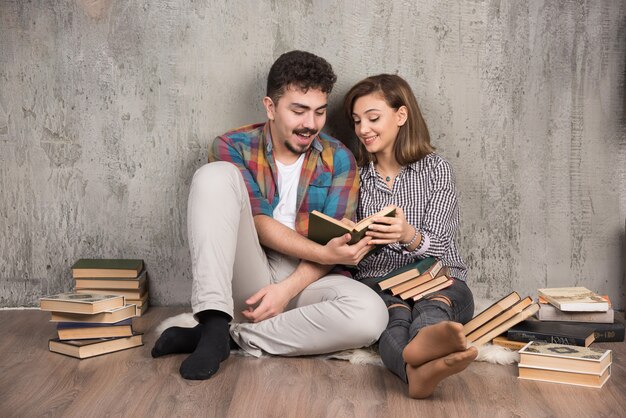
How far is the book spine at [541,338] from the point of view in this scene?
8.48 ft

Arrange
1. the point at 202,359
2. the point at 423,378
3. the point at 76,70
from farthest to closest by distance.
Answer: the point at 76,70
the point at 202,359
the point at 423,378

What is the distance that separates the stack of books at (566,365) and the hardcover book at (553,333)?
0.46 ft

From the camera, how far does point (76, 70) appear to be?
10.9ft

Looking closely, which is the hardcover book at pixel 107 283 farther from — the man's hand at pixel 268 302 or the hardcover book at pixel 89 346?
the man's hand at pixel 268 302

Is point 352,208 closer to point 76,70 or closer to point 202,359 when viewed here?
point 202,359

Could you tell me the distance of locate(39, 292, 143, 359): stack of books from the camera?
8.60ft

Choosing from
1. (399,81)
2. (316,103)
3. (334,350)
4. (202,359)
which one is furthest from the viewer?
(399,81)

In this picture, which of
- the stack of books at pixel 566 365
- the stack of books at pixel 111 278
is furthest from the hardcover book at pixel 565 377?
the stack of books at pixel 111 278

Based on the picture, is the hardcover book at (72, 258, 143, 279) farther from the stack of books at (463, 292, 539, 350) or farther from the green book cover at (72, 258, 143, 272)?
Result: the stack of books at (463, 292, 539, 350)

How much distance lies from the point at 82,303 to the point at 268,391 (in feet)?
2.55

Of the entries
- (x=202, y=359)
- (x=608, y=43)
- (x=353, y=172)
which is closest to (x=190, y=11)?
(x=353, y=172)

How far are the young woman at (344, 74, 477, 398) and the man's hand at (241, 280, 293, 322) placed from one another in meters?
0.38

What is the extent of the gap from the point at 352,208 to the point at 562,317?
885 mm

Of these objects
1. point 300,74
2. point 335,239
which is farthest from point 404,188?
point 300,74
